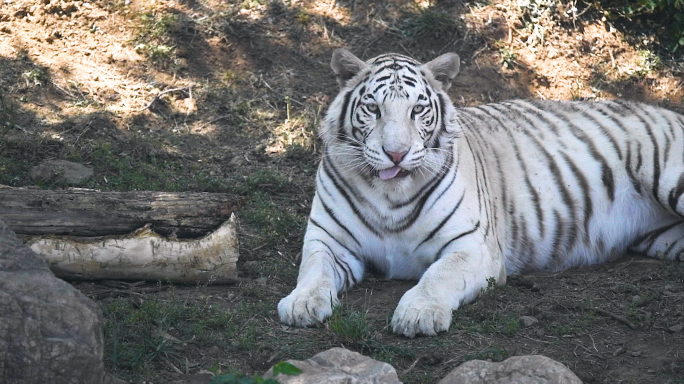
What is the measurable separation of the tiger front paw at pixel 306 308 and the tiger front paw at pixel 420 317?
1.08 ft

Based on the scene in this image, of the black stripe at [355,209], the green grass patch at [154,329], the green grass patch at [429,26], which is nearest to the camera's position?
the green grass patch at [154,329]

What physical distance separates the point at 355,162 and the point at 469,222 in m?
0.70

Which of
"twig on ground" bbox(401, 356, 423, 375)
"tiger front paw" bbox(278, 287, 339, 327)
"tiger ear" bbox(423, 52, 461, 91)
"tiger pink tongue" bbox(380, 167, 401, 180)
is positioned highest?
"tiger ear" bbox(423, 52, 461, 91)

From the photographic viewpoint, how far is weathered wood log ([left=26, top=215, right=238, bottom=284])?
436cm

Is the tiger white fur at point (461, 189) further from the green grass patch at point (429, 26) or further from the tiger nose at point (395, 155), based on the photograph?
the green grass patch at point (429, 26)

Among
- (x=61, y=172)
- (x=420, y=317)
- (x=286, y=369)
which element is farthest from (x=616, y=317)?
(x=61, y=172)

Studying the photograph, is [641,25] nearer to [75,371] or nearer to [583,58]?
[583,58]

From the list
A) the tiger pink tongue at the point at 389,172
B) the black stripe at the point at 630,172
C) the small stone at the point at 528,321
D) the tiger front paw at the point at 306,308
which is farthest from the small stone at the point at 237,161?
the small stone at the point at 528,321

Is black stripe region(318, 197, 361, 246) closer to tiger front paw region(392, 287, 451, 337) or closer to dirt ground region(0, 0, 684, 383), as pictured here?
dirt ground region(0, 0, 684, 383)

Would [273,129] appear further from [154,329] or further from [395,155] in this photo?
[154,329]

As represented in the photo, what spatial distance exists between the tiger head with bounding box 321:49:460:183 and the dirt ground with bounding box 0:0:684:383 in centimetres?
71

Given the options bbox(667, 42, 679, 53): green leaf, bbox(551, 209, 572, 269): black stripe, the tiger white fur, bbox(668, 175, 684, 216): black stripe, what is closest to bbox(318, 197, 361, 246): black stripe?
the tiger white fur

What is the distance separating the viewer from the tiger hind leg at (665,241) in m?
5.58

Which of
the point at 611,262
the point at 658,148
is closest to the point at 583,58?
the point at 658,148
